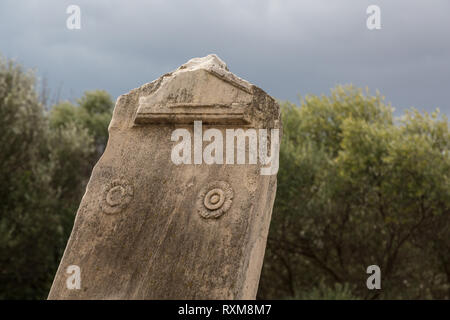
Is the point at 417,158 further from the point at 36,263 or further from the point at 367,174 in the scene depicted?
the point at 36,263

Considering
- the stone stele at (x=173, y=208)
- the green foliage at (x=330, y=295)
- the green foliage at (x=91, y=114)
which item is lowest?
the green foliage at (x=330, y=295)

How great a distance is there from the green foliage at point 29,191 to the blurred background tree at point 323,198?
28 mm

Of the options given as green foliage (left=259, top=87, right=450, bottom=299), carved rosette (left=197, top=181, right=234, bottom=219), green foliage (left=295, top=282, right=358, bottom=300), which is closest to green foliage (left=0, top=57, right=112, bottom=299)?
green foliage (left=259, top=87, right=450, bottom=299)

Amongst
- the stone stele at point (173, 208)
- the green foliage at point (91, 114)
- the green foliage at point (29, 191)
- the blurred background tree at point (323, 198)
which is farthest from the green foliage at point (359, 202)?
the stone stele at point (173, 208)

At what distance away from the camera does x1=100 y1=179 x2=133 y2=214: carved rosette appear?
16.2 feet

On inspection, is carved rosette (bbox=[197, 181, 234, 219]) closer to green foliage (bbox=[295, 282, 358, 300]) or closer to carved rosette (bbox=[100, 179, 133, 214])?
carved rosette (bbox=[100, 179, 133, 214])

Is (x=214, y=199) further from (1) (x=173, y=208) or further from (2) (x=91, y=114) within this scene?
(2) (x=91, y=114)

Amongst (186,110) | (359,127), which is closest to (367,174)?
(359,127)

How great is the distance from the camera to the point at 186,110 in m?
5.05

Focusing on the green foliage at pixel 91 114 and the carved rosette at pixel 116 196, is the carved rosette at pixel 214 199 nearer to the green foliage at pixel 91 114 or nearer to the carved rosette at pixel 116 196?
the carved rosette at pixel 116 196

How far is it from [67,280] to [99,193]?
0.80 metres

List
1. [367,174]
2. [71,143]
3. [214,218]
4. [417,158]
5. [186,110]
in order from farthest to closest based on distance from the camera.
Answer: [71,143] → [367,174] → [417,158] → [186,110] → [214,218]

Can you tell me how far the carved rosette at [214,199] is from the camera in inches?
181

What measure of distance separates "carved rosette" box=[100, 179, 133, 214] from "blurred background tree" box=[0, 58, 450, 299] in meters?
9.06
